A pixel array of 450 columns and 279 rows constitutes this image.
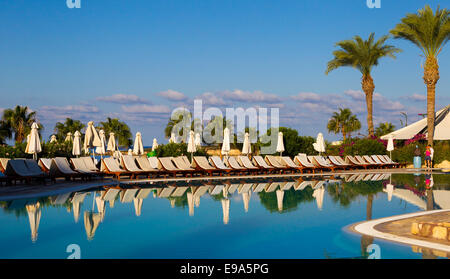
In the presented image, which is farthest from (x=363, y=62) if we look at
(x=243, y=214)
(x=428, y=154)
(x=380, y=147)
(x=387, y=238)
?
(x=387, y=238)

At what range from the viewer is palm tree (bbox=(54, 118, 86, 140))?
137 ft

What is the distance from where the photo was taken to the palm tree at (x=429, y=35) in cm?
2484

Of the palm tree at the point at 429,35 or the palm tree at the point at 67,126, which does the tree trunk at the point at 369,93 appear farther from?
the palm tree at the point at 67,126

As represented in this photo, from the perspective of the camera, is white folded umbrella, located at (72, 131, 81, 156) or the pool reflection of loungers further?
white folded umbrella, located at (72, 131, 81, 156)

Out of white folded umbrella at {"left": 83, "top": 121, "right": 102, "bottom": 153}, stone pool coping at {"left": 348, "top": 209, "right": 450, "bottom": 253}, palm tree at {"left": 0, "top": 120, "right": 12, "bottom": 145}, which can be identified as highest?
palm tree at {"left": 0, "top": 120, "right": 12, "bottom": 145}

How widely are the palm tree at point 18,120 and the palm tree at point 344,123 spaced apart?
3588 centimetres

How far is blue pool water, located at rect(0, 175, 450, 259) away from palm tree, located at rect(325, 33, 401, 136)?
17949 mm

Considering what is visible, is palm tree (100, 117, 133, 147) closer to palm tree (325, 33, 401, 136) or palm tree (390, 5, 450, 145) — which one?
palm tree (325, 33, 401, 136)

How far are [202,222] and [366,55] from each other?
24509mm

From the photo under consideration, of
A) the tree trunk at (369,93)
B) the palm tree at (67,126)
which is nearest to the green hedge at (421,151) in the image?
the tree trunk at (369,93)

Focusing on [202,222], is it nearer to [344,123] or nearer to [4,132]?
[4,132]

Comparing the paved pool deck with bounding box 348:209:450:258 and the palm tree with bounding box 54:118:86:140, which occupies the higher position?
the palm tree with bounding box 54:118:86:140

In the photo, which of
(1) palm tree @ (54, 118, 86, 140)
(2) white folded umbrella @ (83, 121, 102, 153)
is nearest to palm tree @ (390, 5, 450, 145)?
(2) white folded umbrella @ (83, 121, 102, 153)
